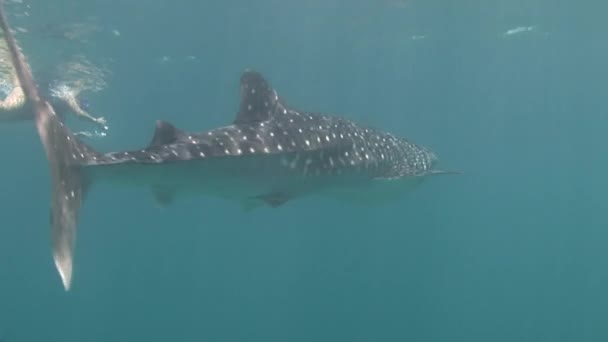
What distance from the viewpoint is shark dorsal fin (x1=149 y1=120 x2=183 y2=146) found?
25.6 feet

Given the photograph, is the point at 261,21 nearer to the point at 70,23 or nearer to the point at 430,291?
the point at 70,23

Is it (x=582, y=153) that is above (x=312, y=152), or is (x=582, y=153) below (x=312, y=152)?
below

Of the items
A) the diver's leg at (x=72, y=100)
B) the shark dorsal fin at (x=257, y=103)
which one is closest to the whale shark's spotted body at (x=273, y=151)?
the shark dorsal fin at (x=257, y=103)

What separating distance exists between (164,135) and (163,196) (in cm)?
118

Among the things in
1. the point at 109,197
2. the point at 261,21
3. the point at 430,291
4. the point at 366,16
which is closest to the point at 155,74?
the point at 261,21

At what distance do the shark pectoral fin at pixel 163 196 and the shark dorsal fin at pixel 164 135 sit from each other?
2.96ft

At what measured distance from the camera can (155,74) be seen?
112 ft

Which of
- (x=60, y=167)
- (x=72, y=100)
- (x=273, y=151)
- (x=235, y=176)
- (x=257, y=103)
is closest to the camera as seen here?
(x=60, y=167)

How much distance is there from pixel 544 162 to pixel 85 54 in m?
70.4

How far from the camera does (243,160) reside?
333 inches

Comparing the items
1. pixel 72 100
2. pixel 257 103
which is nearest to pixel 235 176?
pixel 257 103

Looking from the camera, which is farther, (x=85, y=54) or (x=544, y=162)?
(x=544, y=162)

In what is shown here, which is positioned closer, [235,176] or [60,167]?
[60,167]

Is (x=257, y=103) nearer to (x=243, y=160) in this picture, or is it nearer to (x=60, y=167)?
(x=243, y=160)
